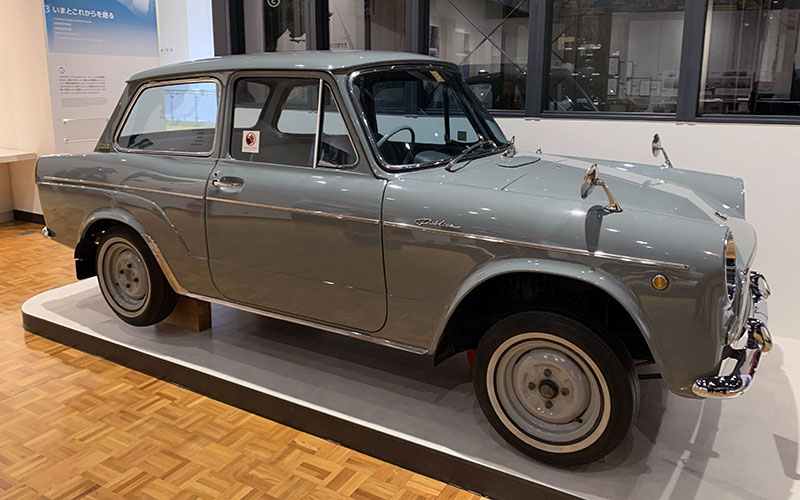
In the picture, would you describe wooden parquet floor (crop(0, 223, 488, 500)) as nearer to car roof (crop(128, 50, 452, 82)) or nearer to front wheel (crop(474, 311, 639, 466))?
front wheel (crop(474, 311, 639, 466))

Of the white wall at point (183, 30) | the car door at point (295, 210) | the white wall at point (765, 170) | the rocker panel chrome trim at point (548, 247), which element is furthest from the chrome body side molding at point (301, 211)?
the white wall at point (183, 30)

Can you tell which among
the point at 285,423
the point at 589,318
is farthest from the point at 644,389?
the point at 285,423

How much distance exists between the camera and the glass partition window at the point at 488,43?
5570 mm

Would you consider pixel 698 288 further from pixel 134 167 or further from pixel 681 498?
pixel 134 167

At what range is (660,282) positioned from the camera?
2.33m

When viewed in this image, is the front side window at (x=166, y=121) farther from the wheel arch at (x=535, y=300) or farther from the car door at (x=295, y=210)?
the wheel arch at (x=535, y=300)

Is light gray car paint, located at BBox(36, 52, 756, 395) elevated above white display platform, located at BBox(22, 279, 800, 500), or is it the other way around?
light gray car paint, located at BBox(36, 52, 756, 395)

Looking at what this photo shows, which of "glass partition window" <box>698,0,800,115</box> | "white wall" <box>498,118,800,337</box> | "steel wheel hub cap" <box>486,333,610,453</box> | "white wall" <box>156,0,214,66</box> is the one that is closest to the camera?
"steel wheel hub cap" <box>486,333,610,453</box>

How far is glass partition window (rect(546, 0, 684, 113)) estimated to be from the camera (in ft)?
16.3

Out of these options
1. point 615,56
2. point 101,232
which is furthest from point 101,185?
point 615,56

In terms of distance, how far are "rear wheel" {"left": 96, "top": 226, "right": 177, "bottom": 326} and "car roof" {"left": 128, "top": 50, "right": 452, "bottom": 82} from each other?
1.03m

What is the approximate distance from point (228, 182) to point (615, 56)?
11.3 feet

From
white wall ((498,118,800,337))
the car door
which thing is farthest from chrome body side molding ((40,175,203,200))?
white wall ((498,118,800,337))

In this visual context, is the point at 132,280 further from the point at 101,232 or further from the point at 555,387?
the point at 555,387
